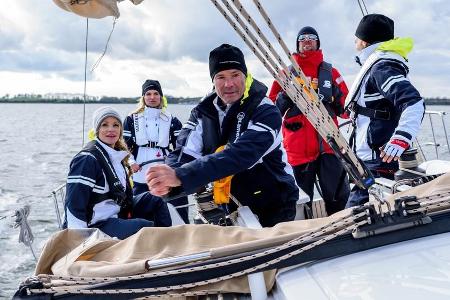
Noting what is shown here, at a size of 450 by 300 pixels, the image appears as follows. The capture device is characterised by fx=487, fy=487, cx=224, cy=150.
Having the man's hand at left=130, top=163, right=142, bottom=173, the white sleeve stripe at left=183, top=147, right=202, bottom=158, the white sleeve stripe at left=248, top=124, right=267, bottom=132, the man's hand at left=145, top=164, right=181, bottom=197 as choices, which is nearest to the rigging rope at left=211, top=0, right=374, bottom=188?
the white sleeve stripe at left=248, top=124, right=267, bottom=132

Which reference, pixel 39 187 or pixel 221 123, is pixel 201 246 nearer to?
pixel 221 123

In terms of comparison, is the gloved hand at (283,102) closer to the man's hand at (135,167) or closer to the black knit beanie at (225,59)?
the black knit beanie at (225,59)

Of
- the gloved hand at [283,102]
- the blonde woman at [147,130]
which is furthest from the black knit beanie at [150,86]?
the gloved hand at [283,102]

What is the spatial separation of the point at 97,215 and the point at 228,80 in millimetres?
1537

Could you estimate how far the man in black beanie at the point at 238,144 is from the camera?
2.46m

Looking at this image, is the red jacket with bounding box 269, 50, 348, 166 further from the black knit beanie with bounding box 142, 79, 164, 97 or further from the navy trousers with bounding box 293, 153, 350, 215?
the black knit beanie with bounding box 142, 79, 164, 97

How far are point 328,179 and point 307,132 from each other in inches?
18.0

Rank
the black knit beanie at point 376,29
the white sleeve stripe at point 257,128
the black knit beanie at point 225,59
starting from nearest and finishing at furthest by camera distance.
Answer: the white sleeve stripe at point 257,128, the black knit beanie at point 225,59, the black knit beanie at point 376,29

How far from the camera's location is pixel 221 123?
284cm

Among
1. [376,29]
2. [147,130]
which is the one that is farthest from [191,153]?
[147,130]

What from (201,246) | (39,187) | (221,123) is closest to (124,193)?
(221,123)

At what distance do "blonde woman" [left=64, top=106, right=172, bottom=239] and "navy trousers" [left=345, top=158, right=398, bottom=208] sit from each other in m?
1.42

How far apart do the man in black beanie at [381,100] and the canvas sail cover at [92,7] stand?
1729 mm

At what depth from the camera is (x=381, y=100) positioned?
3.26m
